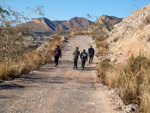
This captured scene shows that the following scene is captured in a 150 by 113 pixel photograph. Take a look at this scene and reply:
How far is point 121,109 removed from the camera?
588cm

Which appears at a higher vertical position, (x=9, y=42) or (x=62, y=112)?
(x=9, y=42)

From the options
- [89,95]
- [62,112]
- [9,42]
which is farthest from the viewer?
[9,42]

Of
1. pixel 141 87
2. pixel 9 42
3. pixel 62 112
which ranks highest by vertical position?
pixel 9 42

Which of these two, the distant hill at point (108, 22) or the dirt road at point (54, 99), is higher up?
the distant hill at point (108, 22)

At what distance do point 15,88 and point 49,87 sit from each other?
4.74ft

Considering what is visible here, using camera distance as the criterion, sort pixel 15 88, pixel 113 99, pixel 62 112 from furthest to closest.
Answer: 1. pixel 15 88
2. pixel 113 99
3. pixel 62 112

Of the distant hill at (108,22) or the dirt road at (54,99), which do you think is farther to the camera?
the distant hill at (108,22)

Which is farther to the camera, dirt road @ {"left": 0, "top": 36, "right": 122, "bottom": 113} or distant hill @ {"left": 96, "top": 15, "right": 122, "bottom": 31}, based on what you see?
distant hill @ {"left": 96, "top": 15, "right": 122, "bottom": 31}

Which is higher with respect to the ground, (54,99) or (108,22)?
(108,22)

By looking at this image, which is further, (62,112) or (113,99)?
(113,99)

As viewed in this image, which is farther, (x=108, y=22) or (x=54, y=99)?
(x=108, y=22)

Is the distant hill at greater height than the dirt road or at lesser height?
greater

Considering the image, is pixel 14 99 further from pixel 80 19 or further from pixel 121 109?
pixel 80 19

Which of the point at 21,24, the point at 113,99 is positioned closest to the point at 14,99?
the point at 113,99
